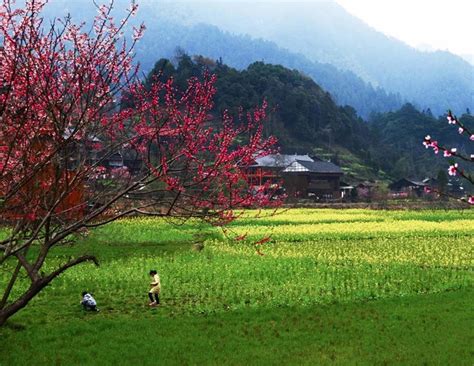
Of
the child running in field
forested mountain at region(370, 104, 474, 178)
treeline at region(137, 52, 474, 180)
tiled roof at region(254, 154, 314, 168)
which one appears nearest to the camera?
the child running in field

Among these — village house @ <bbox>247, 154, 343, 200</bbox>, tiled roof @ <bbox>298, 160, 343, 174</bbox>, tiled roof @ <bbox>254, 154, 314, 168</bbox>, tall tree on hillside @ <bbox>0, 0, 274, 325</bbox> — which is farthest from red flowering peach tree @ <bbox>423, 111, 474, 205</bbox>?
tiled roof @ <bbox>298, 160, 343, 174</bbox>

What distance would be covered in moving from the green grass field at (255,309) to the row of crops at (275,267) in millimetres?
73

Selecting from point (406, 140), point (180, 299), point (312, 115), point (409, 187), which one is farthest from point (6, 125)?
point (406, 140)

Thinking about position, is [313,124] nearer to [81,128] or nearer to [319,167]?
[319,167]

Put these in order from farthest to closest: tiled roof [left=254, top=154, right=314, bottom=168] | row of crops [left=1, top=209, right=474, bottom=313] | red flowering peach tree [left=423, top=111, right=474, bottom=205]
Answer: tiled roof [left=254, top=154, right=314, bottom=168], row of crops [left=1, top=209, right=474, bottom=313], red flowering peach tree [left=423, top=111, right=474, bottom=205]

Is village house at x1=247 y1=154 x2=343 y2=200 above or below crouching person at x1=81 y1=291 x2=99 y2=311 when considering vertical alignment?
above

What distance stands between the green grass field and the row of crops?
0.24ft

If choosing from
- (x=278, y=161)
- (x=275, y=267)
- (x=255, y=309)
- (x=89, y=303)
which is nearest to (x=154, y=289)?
(x=89, y=303)

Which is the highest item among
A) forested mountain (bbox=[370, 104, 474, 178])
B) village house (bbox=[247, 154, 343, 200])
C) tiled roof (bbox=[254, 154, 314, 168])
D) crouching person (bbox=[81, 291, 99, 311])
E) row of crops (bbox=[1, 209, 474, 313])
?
forested mountain (bbox=[370, 104, 474, 178])

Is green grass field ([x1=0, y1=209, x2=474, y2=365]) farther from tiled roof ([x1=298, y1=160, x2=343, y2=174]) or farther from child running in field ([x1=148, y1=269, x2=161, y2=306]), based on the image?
tiled roof ([x1=298, y1=160, x2=343, y2=174])

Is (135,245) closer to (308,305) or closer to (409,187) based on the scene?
(308,305)

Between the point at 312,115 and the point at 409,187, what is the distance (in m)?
31.5

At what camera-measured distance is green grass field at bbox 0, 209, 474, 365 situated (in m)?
11.0

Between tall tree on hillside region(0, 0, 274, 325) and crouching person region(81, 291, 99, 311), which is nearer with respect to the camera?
tall tree on hillside region(0, 0, 274, 325)
